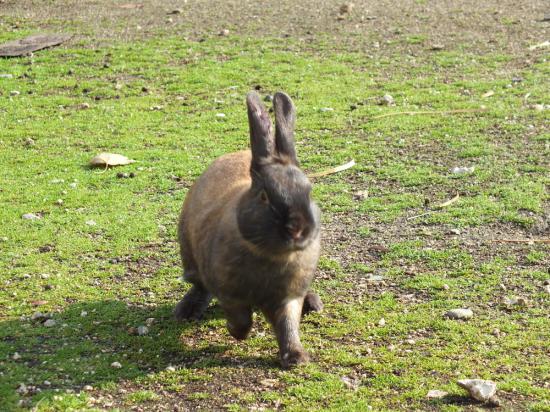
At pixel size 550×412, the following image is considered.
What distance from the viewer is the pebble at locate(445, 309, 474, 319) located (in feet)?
20.5

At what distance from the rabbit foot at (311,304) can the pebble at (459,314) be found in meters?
0.86

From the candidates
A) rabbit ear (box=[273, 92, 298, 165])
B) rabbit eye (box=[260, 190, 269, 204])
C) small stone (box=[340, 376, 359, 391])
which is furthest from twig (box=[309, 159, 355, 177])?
rabbit eye (box=[260, 190, 269, 204])

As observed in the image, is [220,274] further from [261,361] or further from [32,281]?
[32,281]

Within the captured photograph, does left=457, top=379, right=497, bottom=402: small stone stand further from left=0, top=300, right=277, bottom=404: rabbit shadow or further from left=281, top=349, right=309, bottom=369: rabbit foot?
left=0, top=300, right=277, bottom=404: rabbit shadow

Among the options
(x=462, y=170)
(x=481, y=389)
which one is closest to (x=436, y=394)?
(x=481, y=389)

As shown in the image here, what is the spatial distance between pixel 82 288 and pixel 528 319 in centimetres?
314

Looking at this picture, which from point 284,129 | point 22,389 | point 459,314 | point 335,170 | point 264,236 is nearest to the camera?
point 264,236

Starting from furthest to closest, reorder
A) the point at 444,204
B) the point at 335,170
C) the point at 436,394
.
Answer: the point at 335,170 < the point at 444,204 < the point at 436,394

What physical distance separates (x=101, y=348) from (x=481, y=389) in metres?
2.36

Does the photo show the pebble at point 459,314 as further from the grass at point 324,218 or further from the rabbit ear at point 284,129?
the rabbit ear at point 284,129

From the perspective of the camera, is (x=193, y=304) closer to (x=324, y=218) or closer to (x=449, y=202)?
(x=324, y=218)

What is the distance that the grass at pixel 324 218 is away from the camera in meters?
5.49

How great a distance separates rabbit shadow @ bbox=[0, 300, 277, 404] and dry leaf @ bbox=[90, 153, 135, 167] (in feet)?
10.7

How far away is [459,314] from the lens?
20.5 ft
